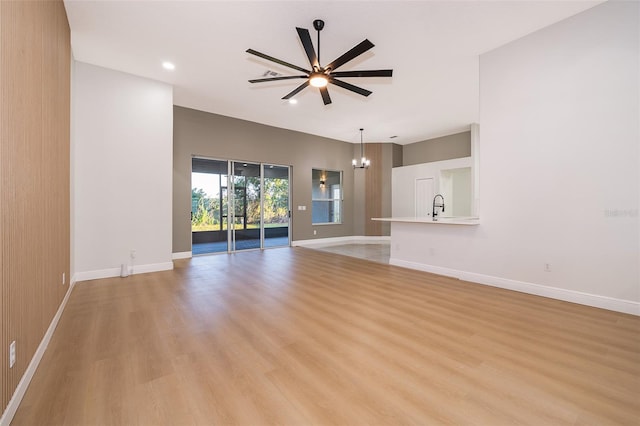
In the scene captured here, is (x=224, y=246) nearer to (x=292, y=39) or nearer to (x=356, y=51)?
(x=292, y=39)

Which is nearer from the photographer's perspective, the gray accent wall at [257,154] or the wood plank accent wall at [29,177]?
the wood plank accent wall at [29,177]

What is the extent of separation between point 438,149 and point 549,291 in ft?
21.4

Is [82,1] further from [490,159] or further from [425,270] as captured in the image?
[425,270]

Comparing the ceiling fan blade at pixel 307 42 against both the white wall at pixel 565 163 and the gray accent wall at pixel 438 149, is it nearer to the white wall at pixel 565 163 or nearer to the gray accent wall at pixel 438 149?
the white wall at pixel 565 163

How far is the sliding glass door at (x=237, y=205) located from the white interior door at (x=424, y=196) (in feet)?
14.1

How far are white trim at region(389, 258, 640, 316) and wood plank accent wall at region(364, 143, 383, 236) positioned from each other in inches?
192

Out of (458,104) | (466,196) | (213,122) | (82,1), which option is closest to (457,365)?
(82,1)

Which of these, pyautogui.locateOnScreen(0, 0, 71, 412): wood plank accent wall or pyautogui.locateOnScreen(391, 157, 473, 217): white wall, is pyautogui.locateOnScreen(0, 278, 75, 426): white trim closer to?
pyautogui.locateOnScreen(0, 0, 71, 412): wood plank accent wall

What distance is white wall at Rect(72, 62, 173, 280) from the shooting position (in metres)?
4.26

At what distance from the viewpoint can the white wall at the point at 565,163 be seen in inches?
116

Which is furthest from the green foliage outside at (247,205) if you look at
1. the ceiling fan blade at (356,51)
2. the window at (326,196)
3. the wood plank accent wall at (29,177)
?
the ceiling fan blade at (356,51)

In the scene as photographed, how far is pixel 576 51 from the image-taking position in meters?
3.24

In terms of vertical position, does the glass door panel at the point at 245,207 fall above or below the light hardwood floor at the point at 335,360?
above

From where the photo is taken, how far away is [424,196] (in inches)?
338
